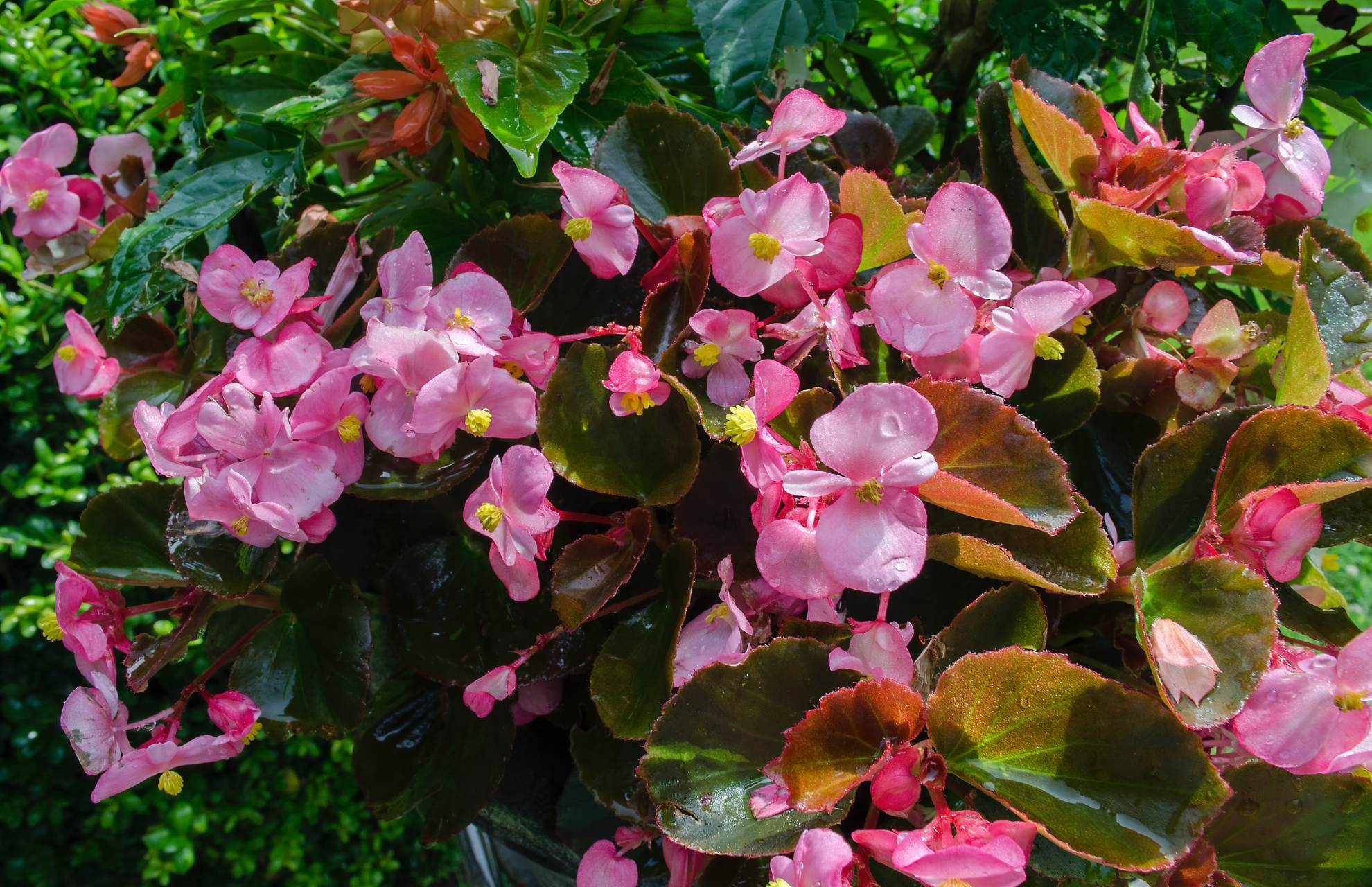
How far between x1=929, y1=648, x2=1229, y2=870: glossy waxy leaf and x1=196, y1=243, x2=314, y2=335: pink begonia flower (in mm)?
346

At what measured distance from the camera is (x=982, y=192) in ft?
1.28

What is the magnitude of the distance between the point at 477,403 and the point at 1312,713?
338 mm

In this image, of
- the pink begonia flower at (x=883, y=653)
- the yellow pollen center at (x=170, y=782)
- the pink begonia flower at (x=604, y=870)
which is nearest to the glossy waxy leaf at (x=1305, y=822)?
the pink begonia flower at (x=883, y=653)

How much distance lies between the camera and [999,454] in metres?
0.39

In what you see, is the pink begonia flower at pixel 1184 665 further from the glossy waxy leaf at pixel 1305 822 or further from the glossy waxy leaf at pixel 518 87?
the glossy waxy leaf at pixel 518 87

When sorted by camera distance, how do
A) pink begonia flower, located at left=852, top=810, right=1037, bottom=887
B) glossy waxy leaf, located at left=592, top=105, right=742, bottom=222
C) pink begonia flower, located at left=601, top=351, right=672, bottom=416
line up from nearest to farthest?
pink begonia flower, located at left=852, top=810, right=1037, bottom=887
pink begonia flower, located at left=601, top=351, right=672, bottom=416
glossy waxy leaf, located at left=592, top=105, right=742, bottom=222

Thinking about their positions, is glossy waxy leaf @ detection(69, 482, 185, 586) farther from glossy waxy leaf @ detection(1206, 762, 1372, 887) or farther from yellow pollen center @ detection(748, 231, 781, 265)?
glossy waxy leaf @ detection(1206, 762, 1372, 887)

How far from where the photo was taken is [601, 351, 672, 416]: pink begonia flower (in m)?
0.39

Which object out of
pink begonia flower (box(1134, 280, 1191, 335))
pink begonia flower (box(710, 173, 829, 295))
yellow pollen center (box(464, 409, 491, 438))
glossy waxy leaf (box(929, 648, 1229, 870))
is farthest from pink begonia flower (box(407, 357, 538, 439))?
pink begonia flower (box(1134, 280, 1191, 335))

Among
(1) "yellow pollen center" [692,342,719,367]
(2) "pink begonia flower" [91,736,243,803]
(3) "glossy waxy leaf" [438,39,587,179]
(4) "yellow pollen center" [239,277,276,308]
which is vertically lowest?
(2) "pink begonia flower" [91,736,243,803]

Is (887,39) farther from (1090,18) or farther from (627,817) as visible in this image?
(627,817)

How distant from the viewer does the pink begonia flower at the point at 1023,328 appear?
40cm

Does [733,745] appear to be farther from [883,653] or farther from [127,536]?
[127,536]

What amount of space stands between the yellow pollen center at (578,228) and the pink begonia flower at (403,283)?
0.06 meters
